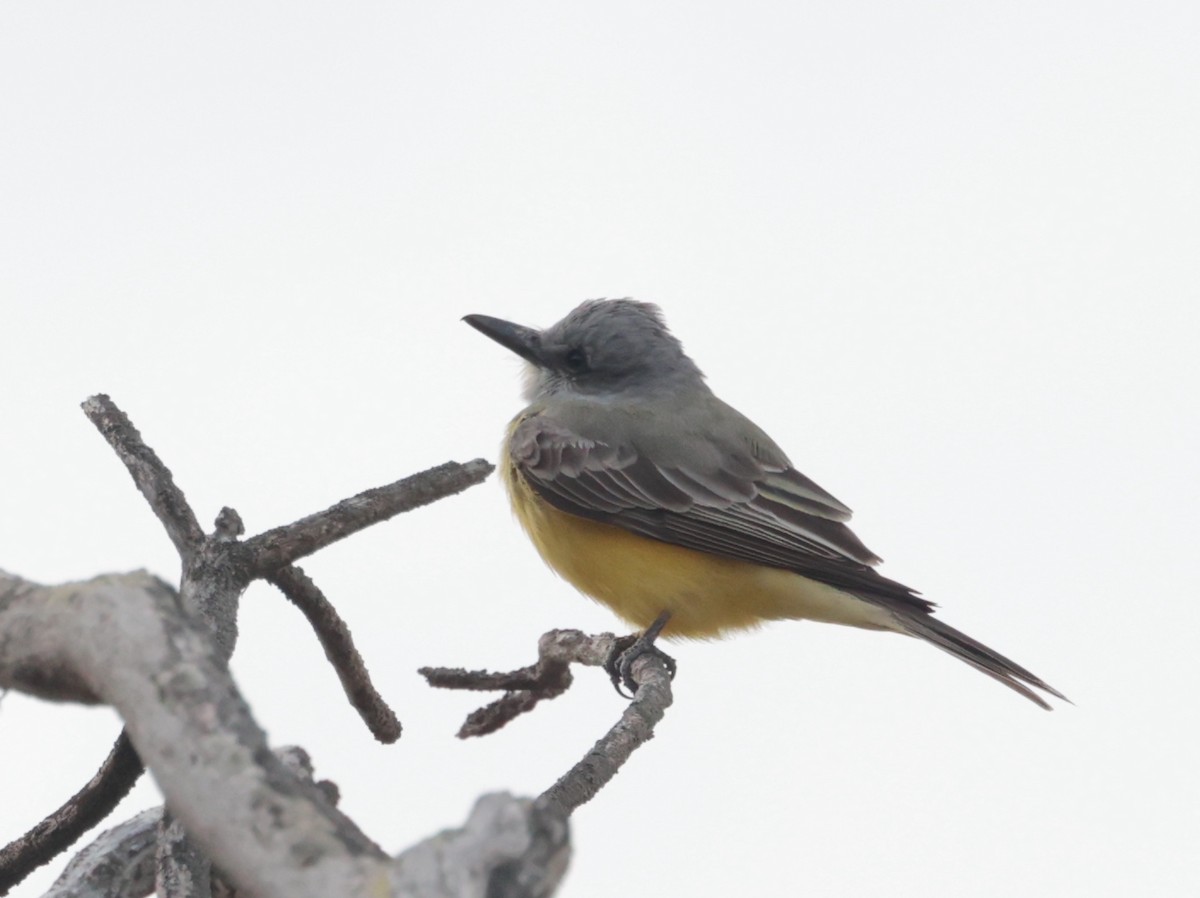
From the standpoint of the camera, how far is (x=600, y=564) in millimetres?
6891

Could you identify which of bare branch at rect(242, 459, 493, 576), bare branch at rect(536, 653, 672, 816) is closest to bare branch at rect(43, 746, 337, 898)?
bare branch at rect(536, 653, 672, 816)

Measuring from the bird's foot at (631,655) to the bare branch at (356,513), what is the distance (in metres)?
1.80

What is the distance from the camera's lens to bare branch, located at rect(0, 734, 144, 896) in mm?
3344

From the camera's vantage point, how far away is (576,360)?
8227mm

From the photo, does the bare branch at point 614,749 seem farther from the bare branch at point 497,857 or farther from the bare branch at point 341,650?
the bare branch at point 497,857

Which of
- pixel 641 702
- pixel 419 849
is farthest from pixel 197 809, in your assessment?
pixel 641 702

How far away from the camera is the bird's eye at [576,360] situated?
8211mm

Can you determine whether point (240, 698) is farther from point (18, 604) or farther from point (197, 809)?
point (18, 604)

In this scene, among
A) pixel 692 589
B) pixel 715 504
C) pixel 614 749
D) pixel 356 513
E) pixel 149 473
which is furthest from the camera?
pixel 715 504

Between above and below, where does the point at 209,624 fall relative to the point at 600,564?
below

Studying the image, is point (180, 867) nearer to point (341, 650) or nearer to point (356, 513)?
point (356, 513)

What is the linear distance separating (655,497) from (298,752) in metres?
3.45

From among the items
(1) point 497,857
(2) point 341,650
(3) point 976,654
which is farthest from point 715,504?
(1) point 497,857

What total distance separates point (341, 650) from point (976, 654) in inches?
111
